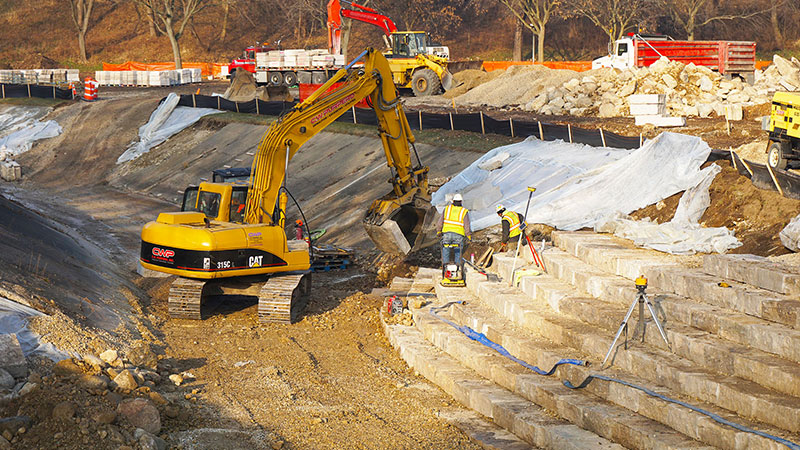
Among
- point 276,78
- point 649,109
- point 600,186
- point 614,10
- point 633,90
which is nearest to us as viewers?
point 600,186

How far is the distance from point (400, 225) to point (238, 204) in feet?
11.8

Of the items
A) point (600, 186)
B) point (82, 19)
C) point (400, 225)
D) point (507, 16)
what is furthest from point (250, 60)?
point (600, 186)

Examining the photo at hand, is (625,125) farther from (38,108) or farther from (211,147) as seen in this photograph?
(38,108)

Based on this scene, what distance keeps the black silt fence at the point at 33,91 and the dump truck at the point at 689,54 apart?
27.8 metres

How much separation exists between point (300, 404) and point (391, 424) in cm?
134

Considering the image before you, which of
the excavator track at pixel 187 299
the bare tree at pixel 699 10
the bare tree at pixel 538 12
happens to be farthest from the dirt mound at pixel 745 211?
the bare tree at pixel 699 10

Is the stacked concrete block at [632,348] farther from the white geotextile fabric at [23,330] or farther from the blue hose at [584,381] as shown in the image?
the white geotextile fabric at [23,330]

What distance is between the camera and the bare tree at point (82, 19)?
67262 millimetres

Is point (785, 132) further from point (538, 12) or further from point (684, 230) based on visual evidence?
point (538, 12)

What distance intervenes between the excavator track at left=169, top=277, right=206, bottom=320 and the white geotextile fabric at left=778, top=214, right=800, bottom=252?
9.47 metres

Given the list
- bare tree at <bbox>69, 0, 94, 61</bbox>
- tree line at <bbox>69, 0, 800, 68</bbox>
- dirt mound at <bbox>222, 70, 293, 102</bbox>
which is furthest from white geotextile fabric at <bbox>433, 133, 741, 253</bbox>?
bare tree at <bbox>69, 0, 94, 61</bbox>

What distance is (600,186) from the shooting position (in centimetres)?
1873

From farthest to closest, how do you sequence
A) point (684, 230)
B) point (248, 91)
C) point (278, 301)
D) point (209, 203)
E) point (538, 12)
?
point (538, 12) < point (248, 91) < point (209, 203) < point (278, 301) < point (684, 230)

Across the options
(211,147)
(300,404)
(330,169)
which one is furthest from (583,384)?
(211,147)
